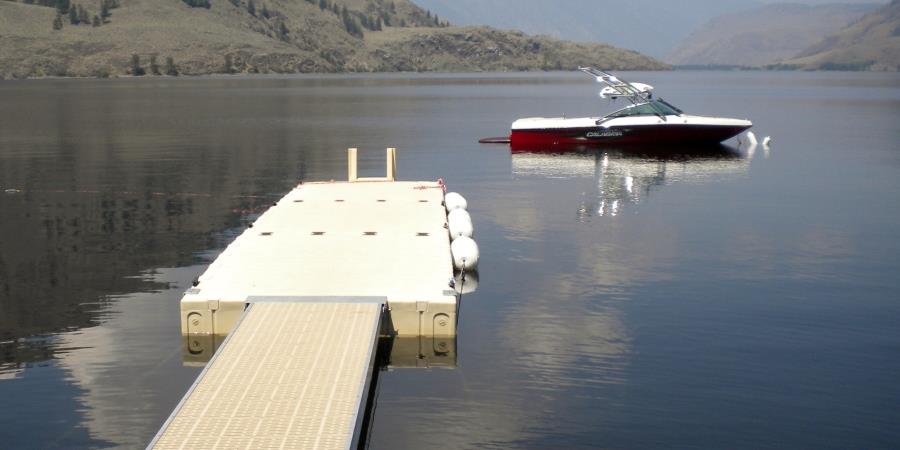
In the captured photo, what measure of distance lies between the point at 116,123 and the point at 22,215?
47796 millimetres

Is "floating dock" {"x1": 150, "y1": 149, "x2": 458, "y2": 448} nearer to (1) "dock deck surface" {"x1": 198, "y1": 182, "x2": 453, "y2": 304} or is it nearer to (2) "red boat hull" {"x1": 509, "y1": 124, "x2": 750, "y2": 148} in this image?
(1) "dock deck surface" {"x1": 198, "y1": 182, "x2": 453, "y2": 304}

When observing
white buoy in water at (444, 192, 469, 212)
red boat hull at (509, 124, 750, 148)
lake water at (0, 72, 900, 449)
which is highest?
red boat hull at (509, 124, 750, 148)

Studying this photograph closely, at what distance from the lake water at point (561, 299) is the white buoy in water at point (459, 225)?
1027 mm

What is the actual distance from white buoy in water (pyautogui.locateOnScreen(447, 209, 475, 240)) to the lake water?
103 cm

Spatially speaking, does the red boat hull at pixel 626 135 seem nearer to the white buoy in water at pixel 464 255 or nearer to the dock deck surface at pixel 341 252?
the dock deck surface at pixel 341 252

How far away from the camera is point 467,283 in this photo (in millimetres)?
24891

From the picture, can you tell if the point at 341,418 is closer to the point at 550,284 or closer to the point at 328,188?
the point at 550,284

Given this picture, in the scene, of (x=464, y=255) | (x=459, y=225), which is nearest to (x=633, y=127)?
(x=459, y=225)

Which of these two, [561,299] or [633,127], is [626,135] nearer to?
[633,127]

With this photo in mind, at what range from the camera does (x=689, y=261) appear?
27.5 metres

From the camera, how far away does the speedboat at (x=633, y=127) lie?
56531mm

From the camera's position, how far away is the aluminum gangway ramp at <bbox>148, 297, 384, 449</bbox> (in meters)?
13.6

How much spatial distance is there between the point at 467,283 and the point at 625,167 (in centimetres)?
2692

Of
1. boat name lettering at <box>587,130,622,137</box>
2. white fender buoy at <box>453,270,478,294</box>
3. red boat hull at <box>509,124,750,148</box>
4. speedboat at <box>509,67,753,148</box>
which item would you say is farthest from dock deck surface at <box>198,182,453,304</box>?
boat name lettering at <box>587,130,622,137</box>
